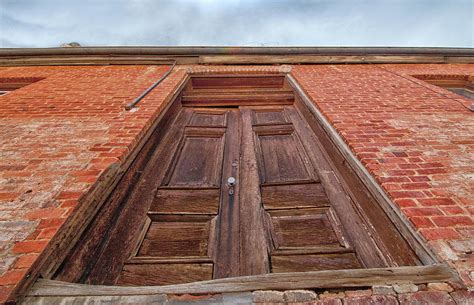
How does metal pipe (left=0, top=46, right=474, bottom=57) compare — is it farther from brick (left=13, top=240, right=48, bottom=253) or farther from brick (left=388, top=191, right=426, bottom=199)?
brick (left=13, top=240, right=48, bottom=253)

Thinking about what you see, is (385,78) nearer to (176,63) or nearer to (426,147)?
(426,147)

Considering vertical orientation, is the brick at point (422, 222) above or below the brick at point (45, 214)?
above

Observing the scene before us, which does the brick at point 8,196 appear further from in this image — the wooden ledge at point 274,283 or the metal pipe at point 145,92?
the metal pipe at point 145,92

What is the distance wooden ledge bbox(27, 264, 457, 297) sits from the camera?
101cm

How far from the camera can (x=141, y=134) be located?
7.44 feet

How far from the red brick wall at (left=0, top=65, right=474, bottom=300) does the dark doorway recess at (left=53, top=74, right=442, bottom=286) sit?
0.19m

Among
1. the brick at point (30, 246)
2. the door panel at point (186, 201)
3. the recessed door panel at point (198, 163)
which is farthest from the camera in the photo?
the recessed door panel at point (198, 163)

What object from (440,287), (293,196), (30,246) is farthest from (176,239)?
(440,287)

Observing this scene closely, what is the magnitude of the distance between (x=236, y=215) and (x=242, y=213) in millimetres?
57

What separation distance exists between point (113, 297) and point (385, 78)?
4510mm

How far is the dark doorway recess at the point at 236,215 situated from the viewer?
4.78 feet

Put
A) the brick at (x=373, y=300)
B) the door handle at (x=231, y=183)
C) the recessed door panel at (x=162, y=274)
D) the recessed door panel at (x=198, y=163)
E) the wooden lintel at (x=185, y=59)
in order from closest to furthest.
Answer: the brick at (x=373, y=300)
the recessed door panel at (x=162, y=274)
the door handle at (x=231, y=183)
the recessed door panel at (x=198, y=163)
the wooden lintel at (x=185, y=59)

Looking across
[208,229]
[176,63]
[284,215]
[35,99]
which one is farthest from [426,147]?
[35,99]

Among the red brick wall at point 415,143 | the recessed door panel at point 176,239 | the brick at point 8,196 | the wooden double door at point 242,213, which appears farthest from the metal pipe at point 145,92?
the red brick wall at point 415,143
